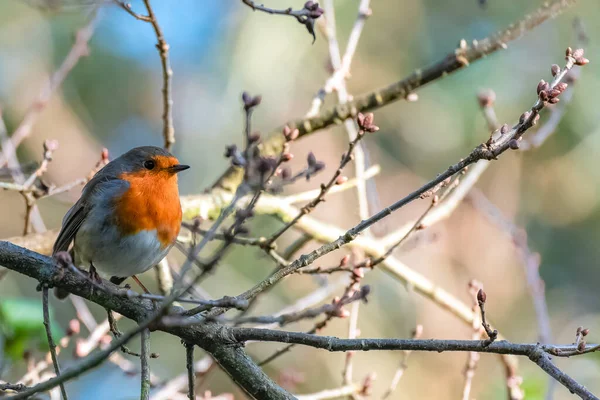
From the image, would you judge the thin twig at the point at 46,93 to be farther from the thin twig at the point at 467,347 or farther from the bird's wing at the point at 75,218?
the thin twig at the point at 467,347

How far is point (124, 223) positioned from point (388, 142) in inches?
219

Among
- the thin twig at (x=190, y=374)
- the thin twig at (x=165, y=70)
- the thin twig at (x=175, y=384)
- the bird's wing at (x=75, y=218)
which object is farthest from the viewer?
the thin twig at (x=175, y=384)

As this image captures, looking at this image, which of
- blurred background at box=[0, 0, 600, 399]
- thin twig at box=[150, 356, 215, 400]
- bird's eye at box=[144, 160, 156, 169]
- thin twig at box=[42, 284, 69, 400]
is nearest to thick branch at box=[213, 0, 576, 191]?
bird's eye at box=[144, 160, 156, 169]

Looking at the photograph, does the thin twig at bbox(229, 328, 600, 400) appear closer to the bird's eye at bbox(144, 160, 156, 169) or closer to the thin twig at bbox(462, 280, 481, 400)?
the thin twig at bbox(462, 280, 481, 400)

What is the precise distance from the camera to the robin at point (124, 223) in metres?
2.86

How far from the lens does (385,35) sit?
862 centimetres

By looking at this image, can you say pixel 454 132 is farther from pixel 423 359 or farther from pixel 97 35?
pixel 97 35

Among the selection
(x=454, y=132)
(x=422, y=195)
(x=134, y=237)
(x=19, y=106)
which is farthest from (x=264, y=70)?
(x=422, y=195)

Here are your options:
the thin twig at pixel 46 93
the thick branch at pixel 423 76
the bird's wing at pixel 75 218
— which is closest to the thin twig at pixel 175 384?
the bird's wing at pixel 75 218

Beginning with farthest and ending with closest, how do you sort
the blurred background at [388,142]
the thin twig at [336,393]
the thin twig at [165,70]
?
the blurred background at [388,142] < the thin twig at [336,393] < the thin twig at [165,70]

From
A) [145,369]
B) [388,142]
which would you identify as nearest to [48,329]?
[145,369]

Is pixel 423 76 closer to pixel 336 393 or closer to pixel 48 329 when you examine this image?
pixel 336 393

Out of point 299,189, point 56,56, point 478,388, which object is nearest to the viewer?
point 478,388

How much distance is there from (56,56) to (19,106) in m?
0.99
